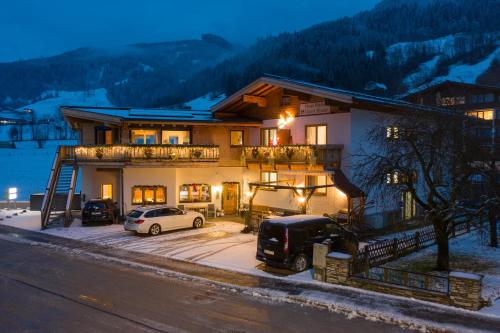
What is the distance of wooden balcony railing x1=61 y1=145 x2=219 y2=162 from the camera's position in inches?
1084

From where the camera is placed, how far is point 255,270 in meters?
16.3

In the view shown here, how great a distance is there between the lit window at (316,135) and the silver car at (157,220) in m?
8.70

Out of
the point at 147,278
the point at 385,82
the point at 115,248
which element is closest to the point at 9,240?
the point at 115,248

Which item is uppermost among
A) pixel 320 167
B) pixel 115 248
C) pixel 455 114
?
pixel 455 114

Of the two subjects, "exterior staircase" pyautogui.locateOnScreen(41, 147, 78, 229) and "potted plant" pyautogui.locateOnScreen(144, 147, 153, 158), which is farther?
"potted plant" pyautogui.locateOnScreen(144, 147, 153, 158)

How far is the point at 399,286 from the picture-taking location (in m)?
13.2

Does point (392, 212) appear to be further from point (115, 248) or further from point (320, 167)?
point (115, 248)

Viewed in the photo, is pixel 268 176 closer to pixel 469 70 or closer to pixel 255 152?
pixel 255 152

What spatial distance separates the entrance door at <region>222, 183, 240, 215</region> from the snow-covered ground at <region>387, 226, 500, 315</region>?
14.9 metres

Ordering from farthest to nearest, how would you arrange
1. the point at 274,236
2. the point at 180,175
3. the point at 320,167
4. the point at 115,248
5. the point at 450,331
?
1. the point at 180,175
2. the point at 320,167
3. the point at 115,248
4. the point at 274,236
5. the point at 450,331

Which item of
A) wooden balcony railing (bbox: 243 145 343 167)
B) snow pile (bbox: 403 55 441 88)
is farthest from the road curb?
snow pile (bbox: 403 55 441 88)

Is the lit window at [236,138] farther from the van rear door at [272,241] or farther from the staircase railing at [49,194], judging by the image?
the van rear door at [272,241]

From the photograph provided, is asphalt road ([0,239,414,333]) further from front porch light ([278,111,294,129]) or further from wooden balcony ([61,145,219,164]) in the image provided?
front porch light ([278,111,294,129])

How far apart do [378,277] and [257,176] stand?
16870 mm
